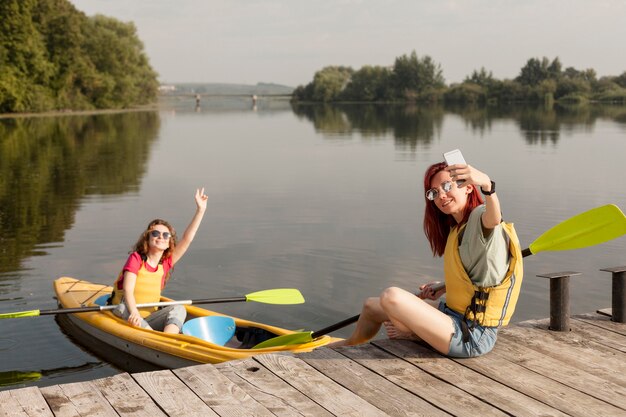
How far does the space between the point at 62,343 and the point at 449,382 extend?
4.59 m

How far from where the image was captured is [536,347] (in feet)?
14.4

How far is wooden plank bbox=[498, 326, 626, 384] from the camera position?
158 inches

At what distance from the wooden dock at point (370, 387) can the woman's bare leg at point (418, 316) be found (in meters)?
→ 0.16

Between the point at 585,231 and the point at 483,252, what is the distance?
41.9 inches

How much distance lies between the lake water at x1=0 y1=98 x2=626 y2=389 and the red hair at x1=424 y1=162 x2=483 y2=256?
3.21 metres

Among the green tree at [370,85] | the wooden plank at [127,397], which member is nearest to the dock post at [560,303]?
the wooden plank at [127,397]

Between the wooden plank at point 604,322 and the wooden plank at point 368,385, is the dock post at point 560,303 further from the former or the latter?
the wooden plank at point 368,385

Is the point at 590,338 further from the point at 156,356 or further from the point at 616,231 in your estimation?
the point at 156,356

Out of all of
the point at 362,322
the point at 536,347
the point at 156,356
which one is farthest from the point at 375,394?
the point at 156,356

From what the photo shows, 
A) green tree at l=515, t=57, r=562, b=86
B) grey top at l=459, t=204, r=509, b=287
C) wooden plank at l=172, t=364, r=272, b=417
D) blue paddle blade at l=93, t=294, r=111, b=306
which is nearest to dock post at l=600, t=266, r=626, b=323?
grey top at l=459, t=204, r=509, b=287

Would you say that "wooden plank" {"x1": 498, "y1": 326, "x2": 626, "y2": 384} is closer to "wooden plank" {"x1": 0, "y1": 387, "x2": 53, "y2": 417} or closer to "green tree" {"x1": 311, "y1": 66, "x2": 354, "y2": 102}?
"wooden plank" {"x1": 0, "y1": 387, "x2": 53, "y2": 417}

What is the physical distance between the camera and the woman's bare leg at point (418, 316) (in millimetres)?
3982

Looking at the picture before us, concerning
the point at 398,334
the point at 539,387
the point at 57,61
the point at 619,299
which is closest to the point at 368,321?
the point at 398,334

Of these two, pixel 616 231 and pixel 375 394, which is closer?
pixel 375 394
